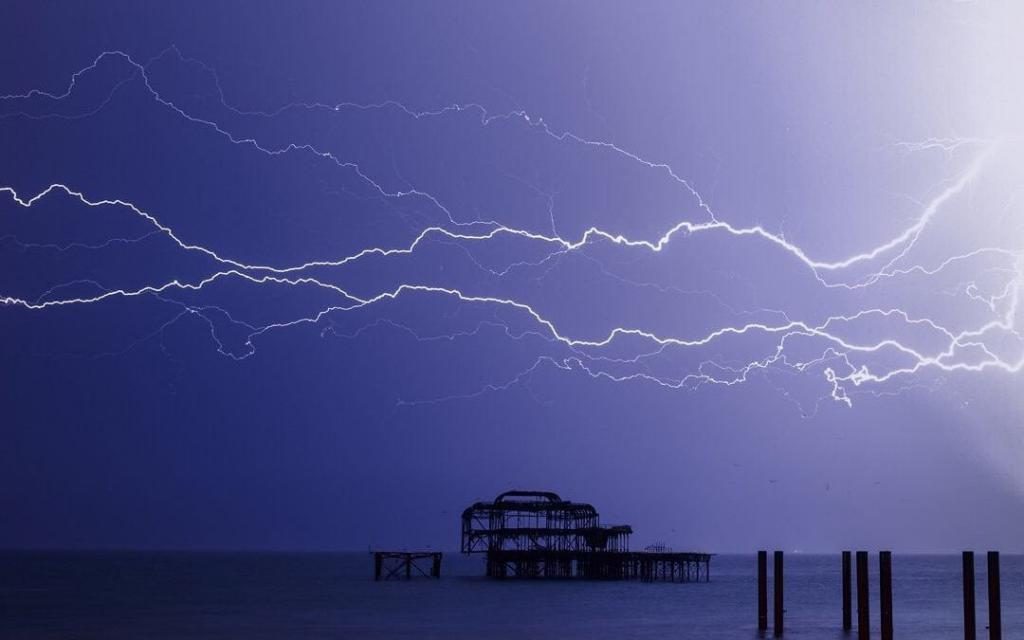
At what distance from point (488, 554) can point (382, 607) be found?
825 inches

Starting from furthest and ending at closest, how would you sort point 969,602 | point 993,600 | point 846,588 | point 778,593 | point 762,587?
point 762,587
point 846,588
point 778,593
point 969,602
point 993,600

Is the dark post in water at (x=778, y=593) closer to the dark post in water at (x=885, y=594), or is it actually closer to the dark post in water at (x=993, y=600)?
the dark post in water at (x=885, y=594)

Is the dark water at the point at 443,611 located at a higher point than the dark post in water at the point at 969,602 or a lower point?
lower

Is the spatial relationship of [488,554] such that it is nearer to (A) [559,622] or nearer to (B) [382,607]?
(B) [382,607]

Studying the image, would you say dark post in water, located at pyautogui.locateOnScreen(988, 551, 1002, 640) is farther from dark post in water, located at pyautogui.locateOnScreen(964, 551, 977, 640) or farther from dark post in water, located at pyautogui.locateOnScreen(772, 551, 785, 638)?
dark post in water, located at pyautogui.locateOnScreen(772, 551, 785, 638)

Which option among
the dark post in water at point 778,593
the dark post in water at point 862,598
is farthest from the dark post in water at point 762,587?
the dark post in water at point 862,598

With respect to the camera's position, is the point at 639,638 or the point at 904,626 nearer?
the point at 639,638

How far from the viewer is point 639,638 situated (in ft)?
114

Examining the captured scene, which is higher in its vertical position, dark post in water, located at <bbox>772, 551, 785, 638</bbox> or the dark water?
dark post in water, located at <bbox>772, 551, 785, 638</bbox>

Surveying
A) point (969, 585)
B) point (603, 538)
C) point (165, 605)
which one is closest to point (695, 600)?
point (603, 538)

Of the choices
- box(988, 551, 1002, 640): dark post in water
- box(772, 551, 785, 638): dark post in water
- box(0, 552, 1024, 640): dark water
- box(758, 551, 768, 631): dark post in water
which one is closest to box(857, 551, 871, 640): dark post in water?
box(772, 551, 785, 638): dark post in water

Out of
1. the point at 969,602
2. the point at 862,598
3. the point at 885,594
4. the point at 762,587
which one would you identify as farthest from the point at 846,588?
the point at 969,602

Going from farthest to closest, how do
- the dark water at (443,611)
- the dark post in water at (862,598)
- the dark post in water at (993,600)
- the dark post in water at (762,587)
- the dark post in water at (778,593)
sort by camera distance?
the dark water at (443,611) < the dark post in water at (762,587) < the dark post in water at (778,593) < the dark post in water at (862,598) < the dark post in water at (993,600)

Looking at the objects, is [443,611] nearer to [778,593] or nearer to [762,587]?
[762,587]
